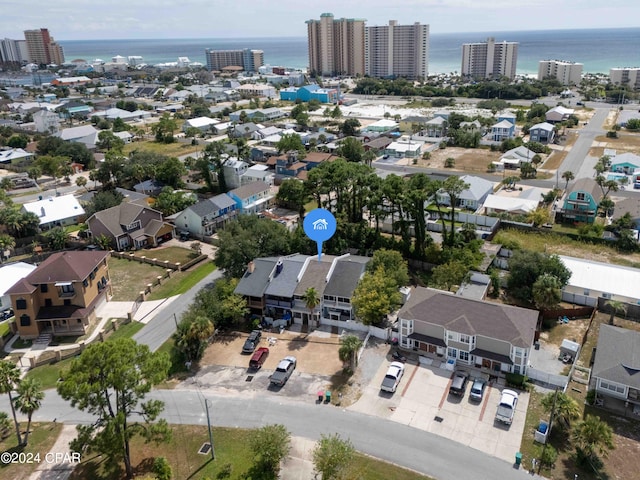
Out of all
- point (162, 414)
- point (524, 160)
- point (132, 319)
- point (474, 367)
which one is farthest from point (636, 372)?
point (524, 160)

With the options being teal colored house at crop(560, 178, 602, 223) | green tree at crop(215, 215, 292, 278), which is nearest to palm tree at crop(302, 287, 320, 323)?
green tree at crop(215, 215, 292, 278)

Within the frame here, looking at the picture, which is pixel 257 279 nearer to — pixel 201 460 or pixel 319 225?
pixel 319 225

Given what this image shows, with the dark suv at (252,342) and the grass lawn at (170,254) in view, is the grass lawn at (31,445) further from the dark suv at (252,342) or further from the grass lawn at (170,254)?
the grass lawn at (170,254)

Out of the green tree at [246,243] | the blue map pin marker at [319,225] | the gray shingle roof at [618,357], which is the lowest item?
the gray shingle roof at [618,357]

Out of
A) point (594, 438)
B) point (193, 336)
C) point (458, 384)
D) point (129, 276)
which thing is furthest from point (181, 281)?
point (594, 438)

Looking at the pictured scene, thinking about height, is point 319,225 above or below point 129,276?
above

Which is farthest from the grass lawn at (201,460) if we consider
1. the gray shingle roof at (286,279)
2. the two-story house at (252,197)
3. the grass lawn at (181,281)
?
the two-story house at (252,197)
